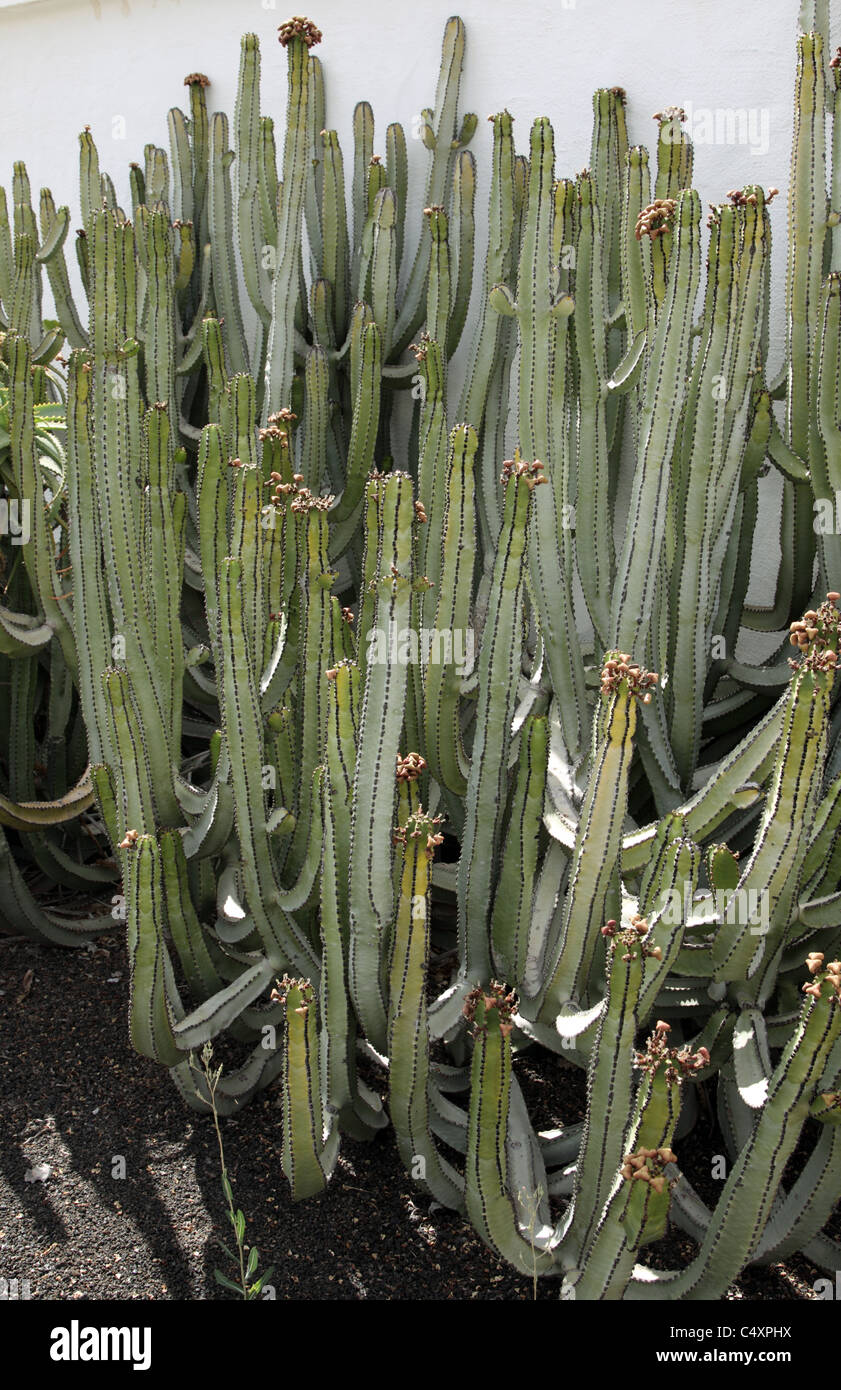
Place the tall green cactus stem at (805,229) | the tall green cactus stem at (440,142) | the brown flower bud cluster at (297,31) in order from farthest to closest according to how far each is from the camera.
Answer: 1. the tall green cactus stem at (440,142)
2. the brown flower bud cluster at (297,31)
3. the tall green cactus stem at (805,229)

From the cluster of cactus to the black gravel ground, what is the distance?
13 cm

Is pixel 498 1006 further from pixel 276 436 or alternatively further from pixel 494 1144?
pixel 276 436

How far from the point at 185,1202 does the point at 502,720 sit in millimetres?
1310

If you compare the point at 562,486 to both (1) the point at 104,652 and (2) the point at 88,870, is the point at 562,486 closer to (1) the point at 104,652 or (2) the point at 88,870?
(1) the point at 104,652

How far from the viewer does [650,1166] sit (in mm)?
1933

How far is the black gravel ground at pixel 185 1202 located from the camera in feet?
8.18

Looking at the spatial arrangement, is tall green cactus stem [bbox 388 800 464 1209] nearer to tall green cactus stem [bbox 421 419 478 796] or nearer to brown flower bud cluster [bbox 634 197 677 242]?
tall green cactus stem [bbox 421 419 478 796]

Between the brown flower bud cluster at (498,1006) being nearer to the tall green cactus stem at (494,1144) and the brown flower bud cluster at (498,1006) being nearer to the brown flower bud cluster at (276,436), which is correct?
the tall green cactus stem at (494,1144)

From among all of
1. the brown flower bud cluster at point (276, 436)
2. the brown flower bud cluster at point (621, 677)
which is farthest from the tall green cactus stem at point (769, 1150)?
the brown flower bud cluster at point (276, 436)

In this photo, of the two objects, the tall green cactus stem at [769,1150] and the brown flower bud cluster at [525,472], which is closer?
the tall green cactus stem at [769,1150]

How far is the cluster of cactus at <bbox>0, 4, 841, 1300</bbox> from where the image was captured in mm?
2248

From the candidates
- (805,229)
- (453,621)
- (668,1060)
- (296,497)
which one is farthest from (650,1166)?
(805,229)

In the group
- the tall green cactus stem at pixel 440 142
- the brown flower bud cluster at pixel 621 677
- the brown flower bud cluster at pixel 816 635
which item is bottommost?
the brown flower bud cluster at pixel 621 677

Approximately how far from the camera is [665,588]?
3.10 m
